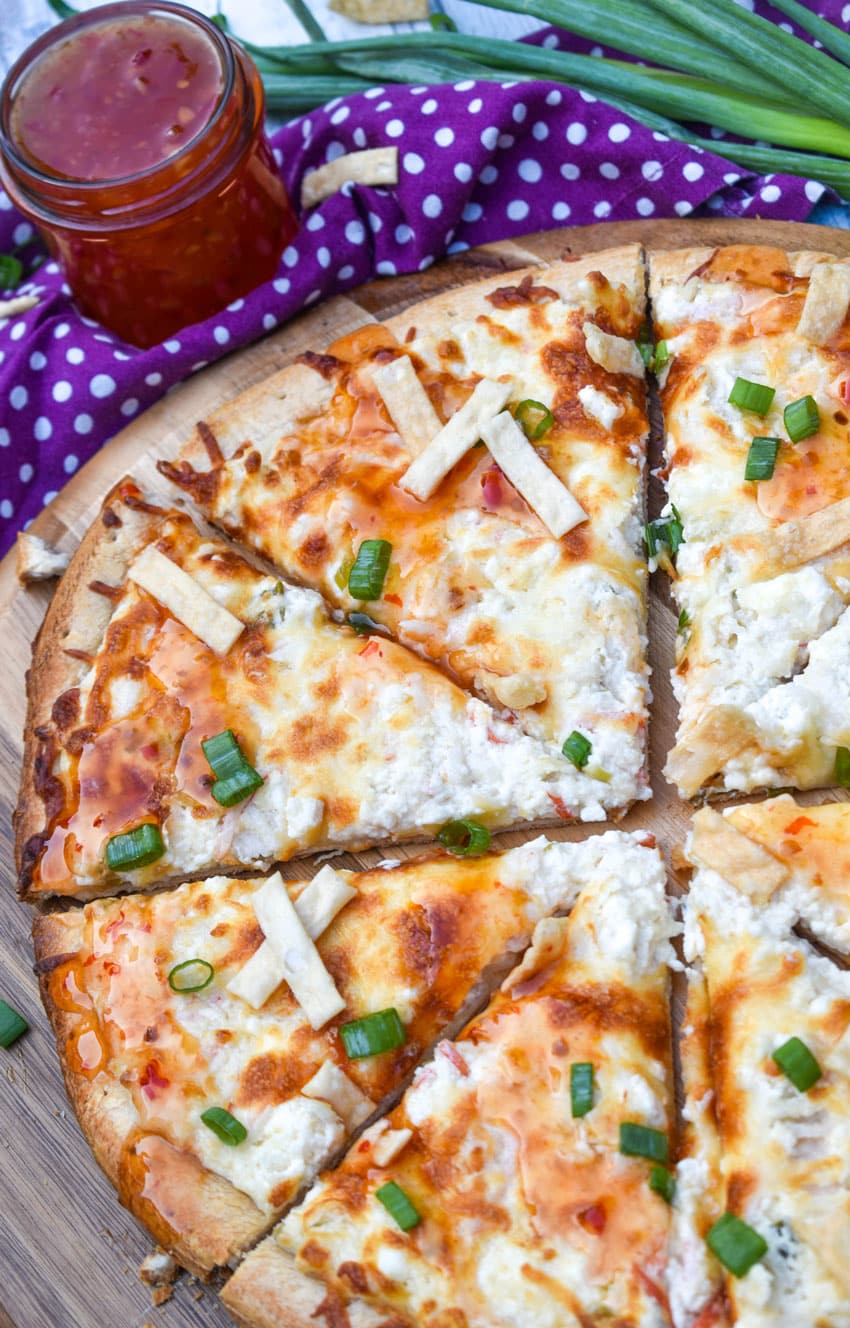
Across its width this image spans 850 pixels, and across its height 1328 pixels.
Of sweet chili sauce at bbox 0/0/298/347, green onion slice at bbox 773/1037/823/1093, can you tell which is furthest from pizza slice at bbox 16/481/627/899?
sweet chili sauce at bbox 0/0/298/347

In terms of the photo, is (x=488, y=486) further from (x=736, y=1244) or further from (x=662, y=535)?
(x=736, y=1244)

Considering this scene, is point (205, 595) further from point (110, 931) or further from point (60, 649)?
point (110, 931)

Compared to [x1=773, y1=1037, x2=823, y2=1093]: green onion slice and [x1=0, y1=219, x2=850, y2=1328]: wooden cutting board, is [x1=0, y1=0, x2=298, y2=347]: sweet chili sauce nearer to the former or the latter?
[x1=0, y1=219, x2=850, y2=1328]: wooden cutting board

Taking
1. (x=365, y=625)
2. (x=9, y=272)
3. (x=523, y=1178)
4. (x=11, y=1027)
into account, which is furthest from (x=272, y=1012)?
(x=9, y=272)

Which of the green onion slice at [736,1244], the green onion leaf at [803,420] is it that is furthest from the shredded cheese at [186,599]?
the green onion slice at [736,1244]

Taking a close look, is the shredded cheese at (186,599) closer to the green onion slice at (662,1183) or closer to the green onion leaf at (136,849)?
the green onion leaf at (136,849)
